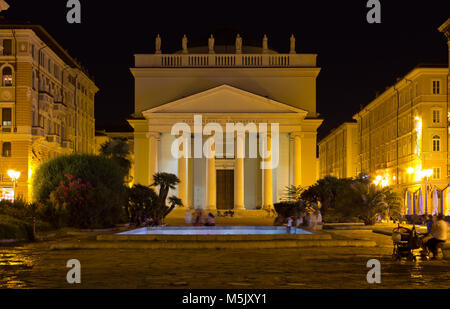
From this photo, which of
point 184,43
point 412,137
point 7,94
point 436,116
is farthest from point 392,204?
point 7,94

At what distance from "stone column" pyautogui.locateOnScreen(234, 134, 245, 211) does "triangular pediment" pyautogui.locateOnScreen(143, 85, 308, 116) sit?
226cm

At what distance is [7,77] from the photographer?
1848 inches

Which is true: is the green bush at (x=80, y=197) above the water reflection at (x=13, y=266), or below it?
above

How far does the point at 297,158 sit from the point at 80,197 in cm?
2220

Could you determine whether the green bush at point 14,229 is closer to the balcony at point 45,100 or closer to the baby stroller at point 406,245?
the baby stroller at point 406,245

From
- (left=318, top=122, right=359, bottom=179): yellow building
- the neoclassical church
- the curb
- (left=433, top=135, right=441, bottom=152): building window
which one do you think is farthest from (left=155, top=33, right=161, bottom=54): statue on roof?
(left=318, top=122, right=359, bottom=179): yellow building

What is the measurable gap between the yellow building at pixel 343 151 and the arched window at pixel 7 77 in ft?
179

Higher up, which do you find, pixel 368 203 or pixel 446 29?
pixel 446 29

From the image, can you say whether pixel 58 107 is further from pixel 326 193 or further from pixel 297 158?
pixel 326 193

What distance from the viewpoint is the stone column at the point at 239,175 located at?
4444cm

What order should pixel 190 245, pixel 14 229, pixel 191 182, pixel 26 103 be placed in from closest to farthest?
1. pixel 190 245
2. pixel 14 229
3. pixel 26 103
4. pixel 191 182

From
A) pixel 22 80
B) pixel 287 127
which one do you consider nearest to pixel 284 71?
pixel 287 127

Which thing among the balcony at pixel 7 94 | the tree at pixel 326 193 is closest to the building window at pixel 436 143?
the tree at pixel 326 193
